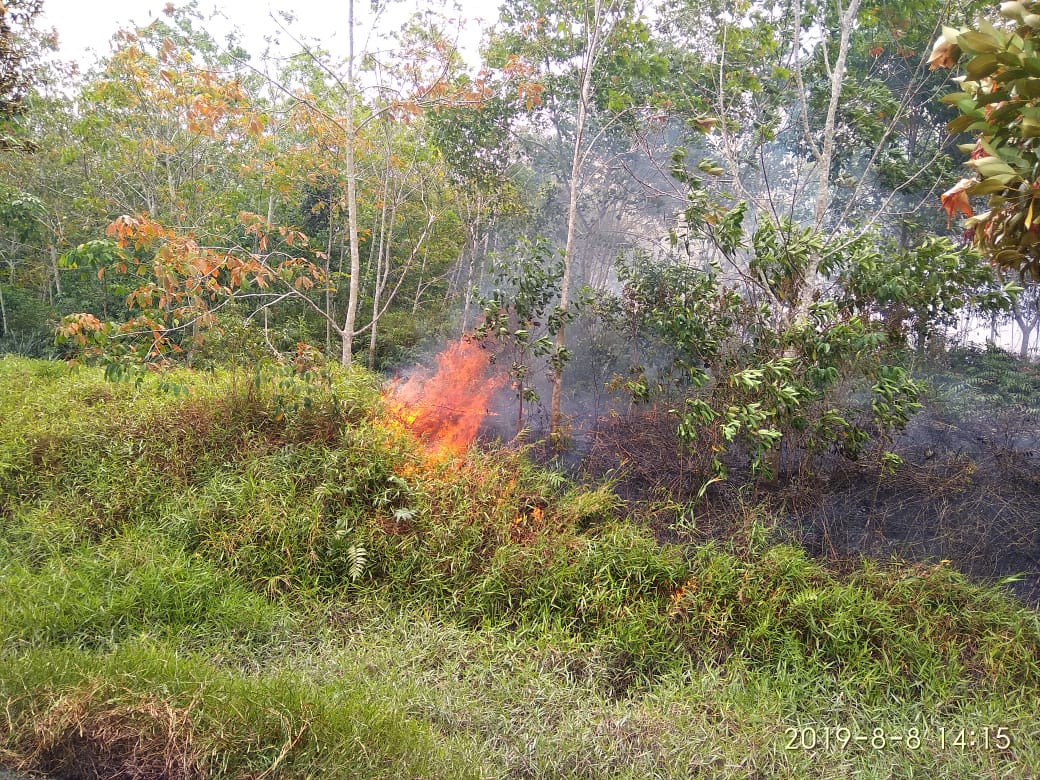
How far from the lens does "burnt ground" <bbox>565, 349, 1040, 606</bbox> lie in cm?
370

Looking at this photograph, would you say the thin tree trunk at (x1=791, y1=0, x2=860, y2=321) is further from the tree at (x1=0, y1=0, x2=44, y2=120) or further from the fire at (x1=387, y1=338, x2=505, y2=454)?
the tree at (x1=0, y1=0, x2=44, y2=120)

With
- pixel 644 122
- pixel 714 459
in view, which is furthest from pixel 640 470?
pixel 644 122

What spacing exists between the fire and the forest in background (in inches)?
2.2

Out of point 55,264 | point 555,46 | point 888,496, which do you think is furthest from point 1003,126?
point 55,264

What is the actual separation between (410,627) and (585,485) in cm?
154

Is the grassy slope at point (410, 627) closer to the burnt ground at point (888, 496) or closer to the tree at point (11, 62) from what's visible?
the burnt ground at point (888, 496)

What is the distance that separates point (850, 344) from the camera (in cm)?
374

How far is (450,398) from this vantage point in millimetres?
5547

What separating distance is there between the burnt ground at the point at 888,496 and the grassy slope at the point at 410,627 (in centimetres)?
31

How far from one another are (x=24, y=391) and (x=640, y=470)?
17.4 ft

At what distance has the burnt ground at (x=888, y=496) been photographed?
3699 millimetres

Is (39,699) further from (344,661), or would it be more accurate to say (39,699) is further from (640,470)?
(640,470)

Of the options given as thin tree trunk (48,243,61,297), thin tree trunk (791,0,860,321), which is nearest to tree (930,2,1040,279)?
thin tree trunk (791,0,860,321)

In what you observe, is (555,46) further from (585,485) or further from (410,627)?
(410,627)
